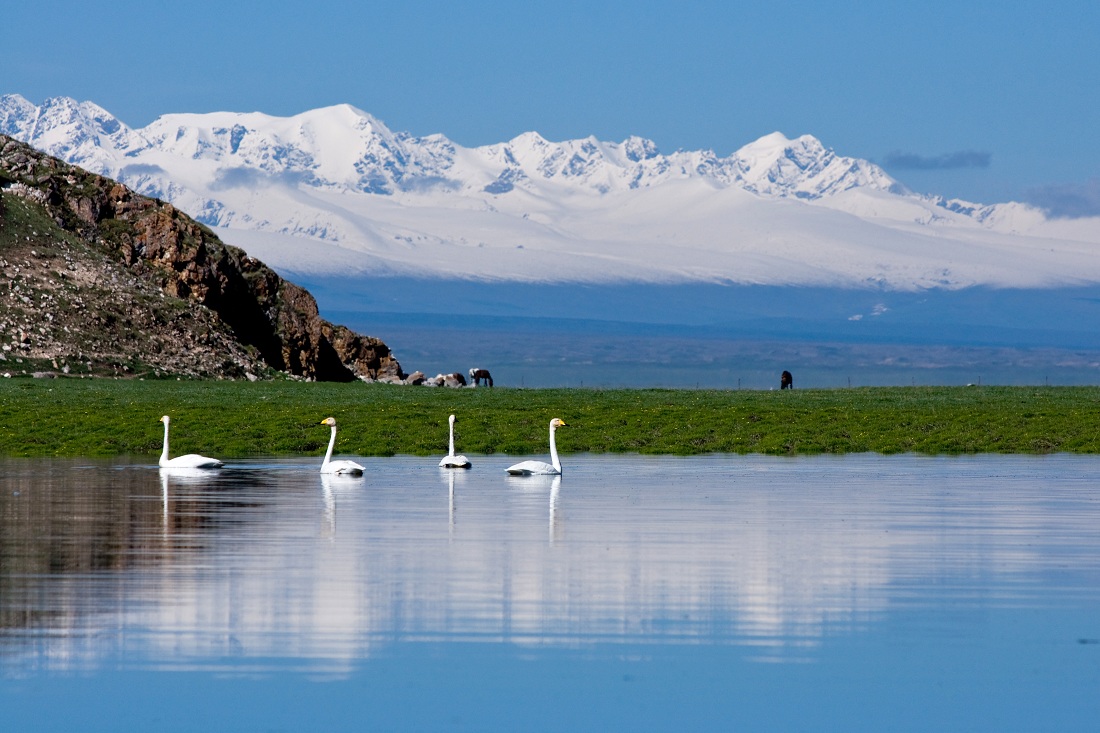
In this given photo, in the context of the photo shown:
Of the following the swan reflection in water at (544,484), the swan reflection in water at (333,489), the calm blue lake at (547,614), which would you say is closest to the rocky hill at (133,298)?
the swan reflection in water at (333,489)

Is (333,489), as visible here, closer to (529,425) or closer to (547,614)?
(547,614)

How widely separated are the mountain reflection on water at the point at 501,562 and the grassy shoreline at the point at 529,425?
14.6 meters

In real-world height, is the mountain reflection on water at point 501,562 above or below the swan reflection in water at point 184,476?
below

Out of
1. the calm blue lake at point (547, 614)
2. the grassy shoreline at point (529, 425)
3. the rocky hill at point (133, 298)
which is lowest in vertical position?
the calm blue lake at point (547, 614)

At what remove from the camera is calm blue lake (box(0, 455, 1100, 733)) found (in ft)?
52.8

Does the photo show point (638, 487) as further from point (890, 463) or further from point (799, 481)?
point (890, 463)

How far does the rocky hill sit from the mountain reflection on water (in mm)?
74267

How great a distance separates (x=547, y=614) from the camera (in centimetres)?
2097

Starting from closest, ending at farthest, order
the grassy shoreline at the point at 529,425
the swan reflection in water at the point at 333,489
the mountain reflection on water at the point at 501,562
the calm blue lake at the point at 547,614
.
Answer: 1. the calm blue lake at the point at 547,614
2. the mountain reflection on water at the point at 501,562
3. the swan reflection in water at the point at 333,489
4. the grassy shoreline at the point at 529,425

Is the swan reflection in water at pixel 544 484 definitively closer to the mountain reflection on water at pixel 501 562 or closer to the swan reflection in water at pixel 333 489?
the mountain reflection on water at pixel 501 562

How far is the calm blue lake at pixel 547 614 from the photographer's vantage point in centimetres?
1609

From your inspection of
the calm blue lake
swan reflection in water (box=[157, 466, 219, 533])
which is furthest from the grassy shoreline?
the calm blue lake

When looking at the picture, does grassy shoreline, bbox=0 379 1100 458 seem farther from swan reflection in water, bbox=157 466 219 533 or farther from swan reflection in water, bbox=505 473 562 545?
swan reflection in water, bbox=505 473 562 545

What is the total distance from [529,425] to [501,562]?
37756mm
